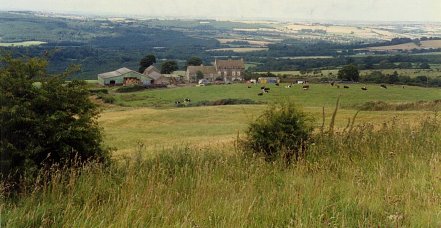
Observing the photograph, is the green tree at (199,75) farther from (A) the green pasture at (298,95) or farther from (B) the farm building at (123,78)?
(A) the green pasture at (298,95)

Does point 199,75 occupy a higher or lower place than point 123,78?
higher

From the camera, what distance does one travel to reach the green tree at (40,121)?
6.53 m

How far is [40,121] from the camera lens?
281 inches

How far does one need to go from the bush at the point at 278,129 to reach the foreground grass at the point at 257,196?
243cm

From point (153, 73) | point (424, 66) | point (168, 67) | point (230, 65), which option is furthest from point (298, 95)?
point (168, 67)

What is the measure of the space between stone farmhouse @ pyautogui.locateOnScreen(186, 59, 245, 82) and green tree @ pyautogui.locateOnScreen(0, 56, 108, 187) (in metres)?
63.9

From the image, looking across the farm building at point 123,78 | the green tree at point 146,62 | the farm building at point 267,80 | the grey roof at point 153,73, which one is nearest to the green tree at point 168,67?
the grey roof at point 153,73

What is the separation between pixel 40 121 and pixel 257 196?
4.35 metres

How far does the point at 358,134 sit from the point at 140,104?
1728 inches

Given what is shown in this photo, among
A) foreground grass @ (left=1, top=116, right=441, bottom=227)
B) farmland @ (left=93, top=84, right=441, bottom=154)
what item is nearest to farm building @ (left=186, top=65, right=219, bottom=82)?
farmland @ (left=93, top=84, right=441, bottom=154)

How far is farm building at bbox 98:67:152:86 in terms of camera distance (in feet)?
217

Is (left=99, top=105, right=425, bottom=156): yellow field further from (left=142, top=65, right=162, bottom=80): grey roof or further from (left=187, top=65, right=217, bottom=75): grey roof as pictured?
(left=187, top=65, right=217, bottom=75): grey roof

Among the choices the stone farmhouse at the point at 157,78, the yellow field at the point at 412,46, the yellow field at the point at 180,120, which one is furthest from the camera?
the stone farmhouse at the point at 157,78

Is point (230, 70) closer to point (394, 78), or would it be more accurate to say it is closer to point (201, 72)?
point (201, 72)
